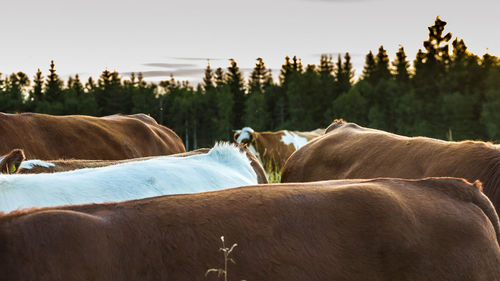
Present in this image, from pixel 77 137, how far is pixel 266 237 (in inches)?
277

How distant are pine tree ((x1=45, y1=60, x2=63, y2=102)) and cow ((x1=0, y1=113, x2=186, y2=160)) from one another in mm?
111007

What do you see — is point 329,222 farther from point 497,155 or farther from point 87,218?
point 497,155

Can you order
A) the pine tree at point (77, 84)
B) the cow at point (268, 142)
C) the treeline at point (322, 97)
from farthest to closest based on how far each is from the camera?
1. the pine tree at point (77, 84)
2. the treeline at point (322, 97)
3. the cow at point (268, 142)

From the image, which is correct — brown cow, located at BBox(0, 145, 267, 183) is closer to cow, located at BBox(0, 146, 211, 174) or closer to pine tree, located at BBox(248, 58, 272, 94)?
cow, located at BBox(0, 146, 211, 174)

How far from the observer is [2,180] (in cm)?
309

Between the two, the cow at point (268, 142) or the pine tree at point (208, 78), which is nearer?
the cow at point (268, 142)

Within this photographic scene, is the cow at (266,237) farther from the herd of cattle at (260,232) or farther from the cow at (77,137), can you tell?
the cow at (77,137)

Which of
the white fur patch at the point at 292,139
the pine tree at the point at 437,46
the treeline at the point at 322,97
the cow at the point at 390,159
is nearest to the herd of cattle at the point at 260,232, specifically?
the cow at the point at 390,159

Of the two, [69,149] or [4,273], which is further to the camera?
[69,149]

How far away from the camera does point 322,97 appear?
9744 centimetres

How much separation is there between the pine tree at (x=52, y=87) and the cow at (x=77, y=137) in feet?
364

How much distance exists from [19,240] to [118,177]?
1626 mm

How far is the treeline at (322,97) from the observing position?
74375 mm

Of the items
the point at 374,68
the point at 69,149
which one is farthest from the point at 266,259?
the point at 374,68
